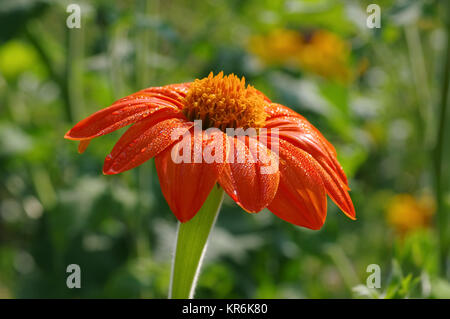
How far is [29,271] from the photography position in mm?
1542

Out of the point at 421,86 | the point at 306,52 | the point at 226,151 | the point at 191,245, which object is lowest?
the point at 191,245

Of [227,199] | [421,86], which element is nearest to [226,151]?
[421,86]

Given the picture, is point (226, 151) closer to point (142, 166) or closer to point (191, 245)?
point (191, 245)

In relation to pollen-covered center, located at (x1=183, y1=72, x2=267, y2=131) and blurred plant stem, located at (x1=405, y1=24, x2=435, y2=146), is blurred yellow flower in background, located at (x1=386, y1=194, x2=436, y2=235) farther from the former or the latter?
pollen-covered center, located at (x1=183, y1=72, x2=267, y2=131)

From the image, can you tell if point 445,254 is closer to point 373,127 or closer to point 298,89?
point 298,89

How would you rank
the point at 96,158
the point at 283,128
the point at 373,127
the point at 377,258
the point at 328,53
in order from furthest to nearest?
the point at 373,127, the point at 328,53, the point at 377,258, the point at 96,158, the point at 283,128

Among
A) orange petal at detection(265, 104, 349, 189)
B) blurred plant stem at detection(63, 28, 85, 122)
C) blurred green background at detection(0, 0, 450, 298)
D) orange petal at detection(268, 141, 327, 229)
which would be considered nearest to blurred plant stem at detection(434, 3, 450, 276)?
blurred green background at detection(0, 0, 450, 298)

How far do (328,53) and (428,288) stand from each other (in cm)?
134

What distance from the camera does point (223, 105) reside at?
29.0 inches

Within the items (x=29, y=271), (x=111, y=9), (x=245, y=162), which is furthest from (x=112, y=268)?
(x=245, y=162)

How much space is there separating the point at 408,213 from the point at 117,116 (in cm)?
147

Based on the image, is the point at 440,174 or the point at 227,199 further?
the point at 227,199

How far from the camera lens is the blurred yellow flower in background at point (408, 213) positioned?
6.22 feet

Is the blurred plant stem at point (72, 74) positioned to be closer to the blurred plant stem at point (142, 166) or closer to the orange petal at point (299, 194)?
the blurred plant stem at point (142, 166)
